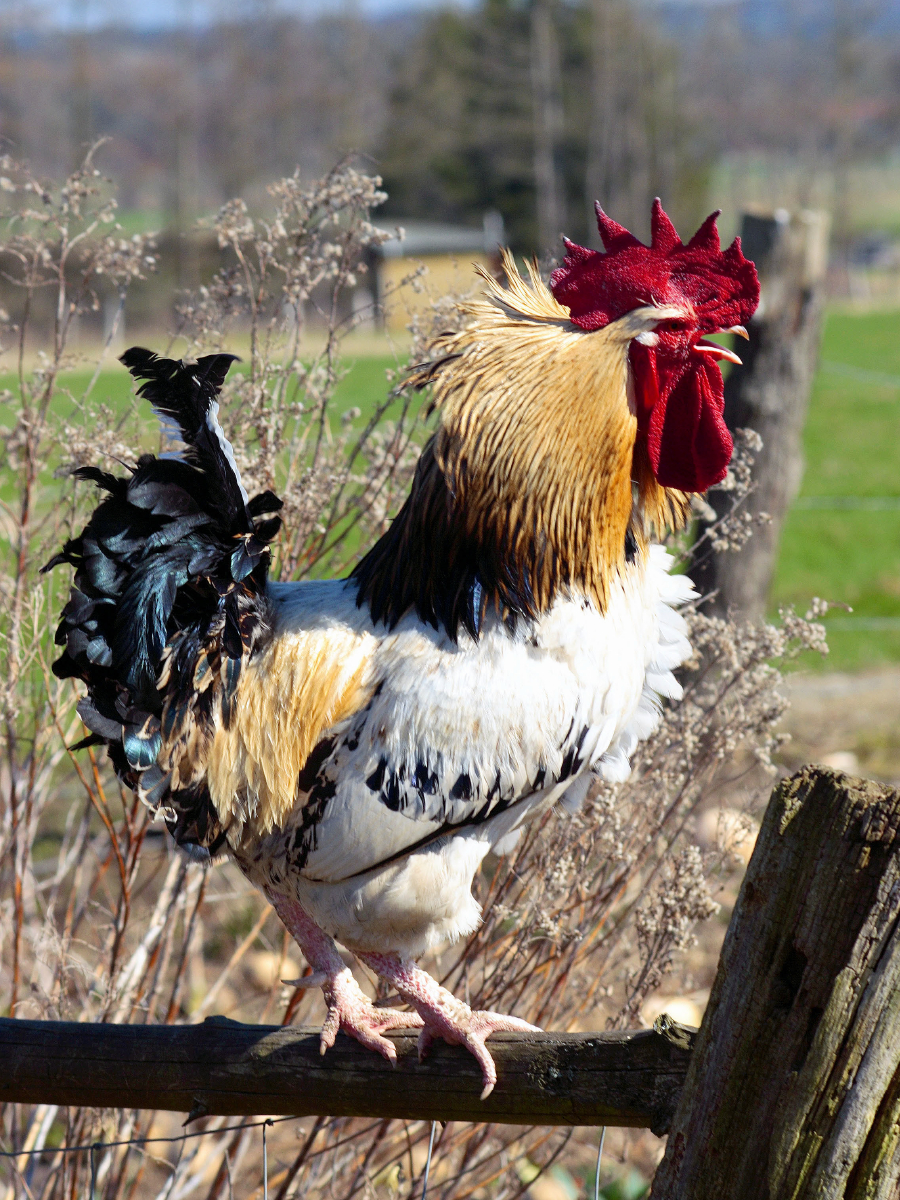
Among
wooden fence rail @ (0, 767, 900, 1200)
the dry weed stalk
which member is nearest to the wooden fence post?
wooden fence rail @ (0, 767, 900, 1200)

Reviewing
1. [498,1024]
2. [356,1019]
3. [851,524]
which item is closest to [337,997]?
[356,1019]

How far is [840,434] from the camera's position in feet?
52.5

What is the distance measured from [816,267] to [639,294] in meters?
3.69

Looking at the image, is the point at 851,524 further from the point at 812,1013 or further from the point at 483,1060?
the point at 812,1013

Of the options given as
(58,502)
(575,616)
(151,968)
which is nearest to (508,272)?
(575,616)

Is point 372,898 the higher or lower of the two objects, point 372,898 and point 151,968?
the higher

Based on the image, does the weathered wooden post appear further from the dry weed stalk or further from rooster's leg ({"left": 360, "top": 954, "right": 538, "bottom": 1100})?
rooster's leg ({"left": 360, "top": 954, "right": 538, "bottom": 1100})

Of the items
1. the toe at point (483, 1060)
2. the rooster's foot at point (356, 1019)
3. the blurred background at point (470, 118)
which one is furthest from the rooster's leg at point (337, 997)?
the blurred background at point (470, 118)

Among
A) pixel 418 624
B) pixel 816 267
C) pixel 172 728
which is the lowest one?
pixel 172 728

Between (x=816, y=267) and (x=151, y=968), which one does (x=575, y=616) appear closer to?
(x=151, y=968)

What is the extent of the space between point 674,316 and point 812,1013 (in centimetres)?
145

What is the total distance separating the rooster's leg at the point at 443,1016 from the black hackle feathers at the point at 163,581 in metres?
0.58

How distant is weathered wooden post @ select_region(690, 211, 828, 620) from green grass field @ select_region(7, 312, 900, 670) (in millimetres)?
753

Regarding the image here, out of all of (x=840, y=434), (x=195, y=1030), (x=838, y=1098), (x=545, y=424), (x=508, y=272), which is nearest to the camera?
(x=838, y=1098)
